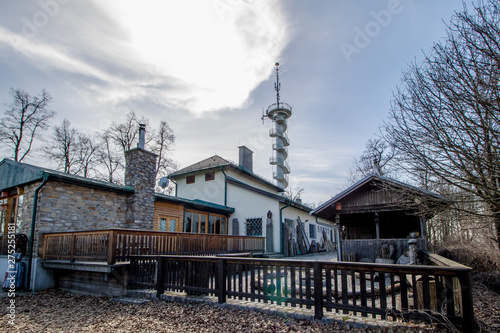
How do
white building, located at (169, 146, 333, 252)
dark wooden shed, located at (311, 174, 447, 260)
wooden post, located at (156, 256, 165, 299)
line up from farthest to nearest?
1. white building, located at (169, 146, 333, 252)
2. dark wooden shed, located at (311, 174, 447, 260)
3. wooden post, located at (156, 256, 165, 299)

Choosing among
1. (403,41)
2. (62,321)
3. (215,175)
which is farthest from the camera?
(215,175)

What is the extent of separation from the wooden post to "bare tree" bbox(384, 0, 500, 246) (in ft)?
20.0

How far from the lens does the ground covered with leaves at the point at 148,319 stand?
178 inches

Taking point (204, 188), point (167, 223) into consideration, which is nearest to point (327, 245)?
point (204, 188)

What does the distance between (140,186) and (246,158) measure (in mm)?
10278

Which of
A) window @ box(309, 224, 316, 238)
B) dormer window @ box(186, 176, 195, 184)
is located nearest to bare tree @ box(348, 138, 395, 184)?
window @ box(309, 224, 316, 238)

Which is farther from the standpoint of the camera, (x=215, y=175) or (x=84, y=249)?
(x=215, y=175)

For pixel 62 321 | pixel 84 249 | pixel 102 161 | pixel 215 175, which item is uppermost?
pixel 102 161

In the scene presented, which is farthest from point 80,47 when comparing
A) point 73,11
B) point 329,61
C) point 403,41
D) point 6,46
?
point 403,41

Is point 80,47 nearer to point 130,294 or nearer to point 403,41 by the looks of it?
point 130,294

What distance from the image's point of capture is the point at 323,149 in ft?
39.2

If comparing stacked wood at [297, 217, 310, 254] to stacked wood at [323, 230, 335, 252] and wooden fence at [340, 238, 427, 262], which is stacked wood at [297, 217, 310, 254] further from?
wooden fence at [340, 238, 427, 262]

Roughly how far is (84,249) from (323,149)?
907 cm

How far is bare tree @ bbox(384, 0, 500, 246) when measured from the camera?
5027 mm
